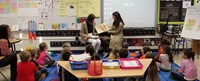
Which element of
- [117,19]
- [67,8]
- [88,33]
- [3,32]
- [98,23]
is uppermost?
[67,8]

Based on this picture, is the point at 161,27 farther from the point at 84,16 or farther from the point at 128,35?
the point at 84,16

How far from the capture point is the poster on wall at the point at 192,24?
4812mm

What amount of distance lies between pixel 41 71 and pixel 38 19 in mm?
2435

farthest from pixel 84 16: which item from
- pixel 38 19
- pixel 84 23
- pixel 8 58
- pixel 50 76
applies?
pixel 8 58

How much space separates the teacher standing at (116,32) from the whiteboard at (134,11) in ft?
1.22

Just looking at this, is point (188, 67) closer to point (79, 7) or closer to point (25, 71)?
point (25, 71)

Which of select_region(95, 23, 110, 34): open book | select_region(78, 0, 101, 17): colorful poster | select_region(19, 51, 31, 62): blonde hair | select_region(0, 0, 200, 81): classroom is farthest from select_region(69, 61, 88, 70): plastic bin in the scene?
select_region(78, 0, 101, 17): colorful poster

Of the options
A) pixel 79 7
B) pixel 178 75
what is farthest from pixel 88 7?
pixel 178 75

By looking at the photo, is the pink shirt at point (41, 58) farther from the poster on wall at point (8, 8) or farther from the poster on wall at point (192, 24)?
the poster on wall at point (192, 24)

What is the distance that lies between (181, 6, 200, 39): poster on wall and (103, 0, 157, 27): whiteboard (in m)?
1.86

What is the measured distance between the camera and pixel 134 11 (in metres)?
6.94

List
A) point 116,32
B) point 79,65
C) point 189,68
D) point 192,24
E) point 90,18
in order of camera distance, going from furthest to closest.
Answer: point 116,32 < point 90,18 < point 192,24 < point 189,68 < point 79,65

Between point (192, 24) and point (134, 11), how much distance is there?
220 cm

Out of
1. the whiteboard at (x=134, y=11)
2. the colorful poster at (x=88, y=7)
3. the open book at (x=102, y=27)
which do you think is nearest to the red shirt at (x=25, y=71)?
the open book at (x=102, y=27)
